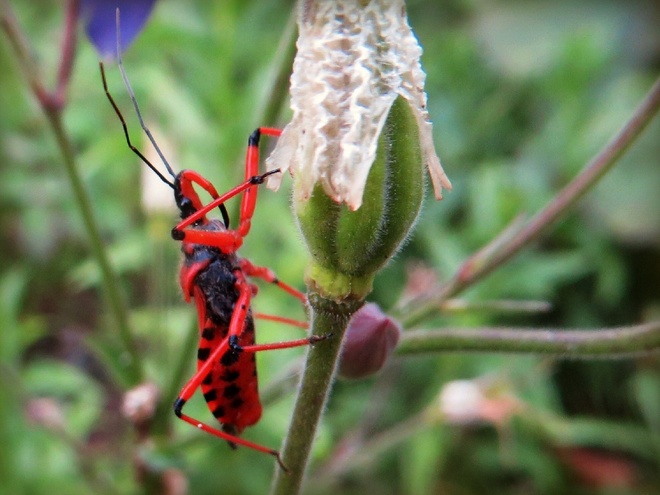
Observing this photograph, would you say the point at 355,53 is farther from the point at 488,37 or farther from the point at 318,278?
the point at 488,37

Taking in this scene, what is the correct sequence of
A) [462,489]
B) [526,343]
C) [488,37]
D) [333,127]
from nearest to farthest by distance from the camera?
[333,127], [526,343], [462,489], [488,37]

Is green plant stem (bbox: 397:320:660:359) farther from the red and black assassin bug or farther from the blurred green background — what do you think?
the blurred green background

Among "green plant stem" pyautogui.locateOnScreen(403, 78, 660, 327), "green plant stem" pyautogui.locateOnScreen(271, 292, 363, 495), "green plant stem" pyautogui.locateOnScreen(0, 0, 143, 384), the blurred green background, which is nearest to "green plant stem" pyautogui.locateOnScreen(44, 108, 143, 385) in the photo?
"green plant stem" pyautogui.locateOnScreen(0, 0, 143, 384)

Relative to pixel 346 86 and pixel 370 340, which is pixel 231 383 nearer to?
pixel 370 340

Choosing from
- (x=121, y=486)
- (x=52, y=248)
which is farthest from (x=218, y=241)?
(x=52, y=248)

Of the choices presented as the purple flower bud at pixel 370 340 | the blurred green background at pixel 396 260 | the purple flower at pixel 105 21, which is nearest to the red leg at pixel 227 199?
the purple flower bud at pixel 370 340
